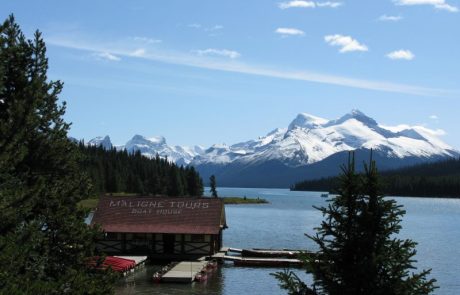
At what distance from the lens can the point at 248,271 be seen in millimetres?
57594

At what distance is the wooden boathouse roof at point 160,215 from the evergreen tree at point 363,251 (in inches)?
1685

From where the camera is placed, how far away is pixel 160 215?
202ft

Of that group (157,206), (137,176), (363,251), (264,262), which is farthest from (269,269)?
(137,176)

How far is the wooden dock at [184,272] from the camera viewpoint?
49.0 metres

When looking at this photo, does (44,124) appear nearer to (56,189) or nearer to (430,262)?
(56,189)

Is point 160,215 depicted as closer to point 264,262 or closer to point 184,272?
point 184,272

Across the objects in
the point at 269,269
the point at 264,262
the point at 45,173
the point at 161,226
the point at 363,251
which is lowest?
the point at 269,269

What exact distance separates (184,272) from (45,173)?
2990 centimetres

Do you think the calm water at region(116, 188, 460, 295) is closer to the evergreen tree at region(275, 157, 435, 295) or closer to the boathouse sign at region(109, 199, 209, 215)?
the boathouse sign at region(109, 199, 209, 215)

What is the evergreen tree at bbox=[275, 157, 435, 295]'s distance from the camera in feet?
52.5

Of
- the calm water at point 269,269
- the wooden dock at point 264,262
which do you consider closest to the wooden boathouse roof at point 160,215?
the wooden dock at point 264,262

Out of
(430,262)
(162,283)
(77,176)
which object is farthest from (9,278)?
(430,262)

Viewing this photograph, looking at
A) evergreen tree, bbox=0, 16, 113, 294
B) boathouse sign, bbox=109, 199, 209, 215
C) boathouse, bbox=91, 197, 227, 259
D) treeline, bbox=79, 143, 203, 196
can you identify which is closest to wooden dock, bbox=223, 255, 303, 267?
boathouse, bbox=91, 197, 227, 259

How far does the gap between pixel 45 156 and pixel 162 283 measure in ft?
90.1
